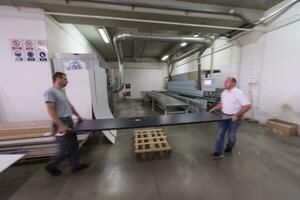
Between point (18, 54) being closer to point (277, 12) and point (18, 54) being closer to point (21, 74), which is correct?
point (21, 74)

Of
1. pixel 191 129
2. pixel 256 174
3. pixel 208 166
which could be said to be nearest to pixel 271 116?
pixel 191 129

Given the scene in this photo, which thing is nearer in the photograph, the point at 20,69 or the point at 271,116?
the point at 20,69

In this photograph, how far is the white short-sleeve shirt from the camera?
202cm

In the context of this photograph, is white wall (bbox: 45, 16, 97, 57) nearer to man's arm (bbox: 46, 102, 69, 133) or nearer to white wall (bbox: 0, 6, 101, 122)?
white wall (bbox: 0, 6, 101, 122)

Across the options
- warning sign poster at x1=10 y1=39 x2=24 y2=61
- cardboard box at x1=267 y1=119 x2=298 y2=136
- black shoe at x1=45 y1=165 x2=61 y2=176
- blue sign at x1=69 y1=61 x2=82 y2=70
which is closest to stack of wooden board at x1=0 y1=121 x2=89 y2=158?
black shoe at x1=45 y1=165 x2=61 y2=176

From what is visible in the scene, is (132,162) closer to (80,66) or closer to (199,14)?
(80,66)

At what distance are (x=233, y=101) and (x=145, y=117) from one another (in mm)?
1504

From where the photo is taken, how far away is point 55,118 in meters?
1.59

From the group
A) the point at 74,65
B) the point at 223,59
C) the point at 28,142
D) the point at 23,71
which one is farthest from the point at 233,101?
the point at 23,71

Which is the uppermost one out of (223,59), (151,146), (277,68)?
(223,59)

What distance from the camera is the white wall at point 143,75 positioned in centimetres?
1108

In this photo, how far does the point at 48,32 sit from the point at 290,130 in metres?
6.37

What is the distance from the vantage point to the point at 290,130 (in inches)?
125

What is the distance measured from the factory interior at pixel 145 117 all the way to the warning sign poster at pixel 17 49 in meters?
0.02
